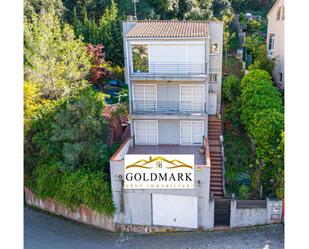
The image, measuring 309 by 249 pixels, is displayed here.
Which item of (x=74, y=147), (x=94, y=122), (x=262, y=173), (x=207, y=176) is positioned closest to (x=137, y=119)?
(x=94, y=122)

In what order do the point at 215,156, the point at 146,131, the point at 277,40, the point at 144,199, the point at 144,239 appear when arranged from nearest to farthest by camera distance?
the point at 144,199
the point at 144,239
the point at 215,156
the point at 146,131
the point at 277,40

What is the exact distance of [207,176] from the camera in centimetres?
1852

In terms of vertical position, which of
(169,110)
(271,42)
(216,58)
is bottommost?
(169,110)

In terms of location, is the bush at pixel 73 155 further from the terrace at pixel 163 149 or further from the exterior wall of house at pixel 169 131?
the exterior wall of house at pixel 169 131

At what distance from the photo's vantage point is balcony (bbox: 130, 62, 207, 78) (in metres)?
22.5

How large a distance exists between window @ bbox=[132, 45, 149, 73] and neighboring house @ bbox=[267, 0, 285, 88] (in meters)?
13.8

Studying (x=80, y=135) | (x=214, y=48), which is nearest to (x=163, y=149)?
(x=80, y=135)

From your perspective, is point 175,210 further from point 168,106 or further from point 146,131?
point 168,106

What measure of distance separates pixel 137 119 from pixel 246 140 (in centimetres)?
873

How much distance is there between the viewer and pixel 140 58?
891 inches

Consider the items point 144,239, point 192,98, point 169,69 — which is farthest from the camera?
point 192,98

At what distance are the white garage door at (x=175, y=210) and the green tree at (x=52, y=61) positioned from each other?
41.2ft

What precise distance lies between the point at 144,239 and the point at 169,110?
932cm
